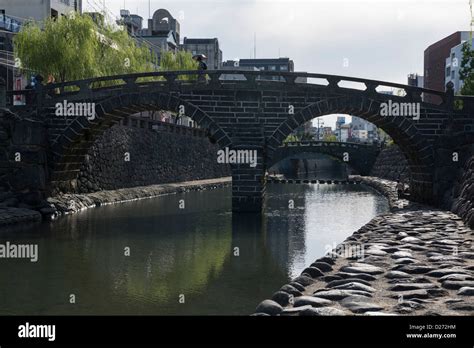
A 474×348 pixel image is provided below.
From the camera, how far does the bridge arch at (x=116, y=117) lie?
24375mm

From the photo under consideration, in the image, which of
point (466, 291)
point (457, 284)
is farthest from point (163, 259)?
point (466, 291)

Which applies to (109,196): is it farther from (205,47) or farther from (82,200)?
(205,47)

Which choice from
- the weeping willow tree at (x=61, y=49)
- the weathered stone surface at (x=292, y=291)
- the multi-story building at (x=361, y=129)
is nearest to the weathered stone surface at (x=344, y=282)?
the weathered stone surface at (x=292, y=291)

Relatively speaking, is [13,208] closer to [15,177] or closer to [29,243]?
[15,177]

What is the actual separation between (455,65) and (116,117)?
5401 cm

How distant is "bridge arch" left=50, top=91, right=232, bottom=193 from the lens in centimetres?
2438

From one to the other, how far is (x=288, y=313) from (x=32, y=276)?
280 inches

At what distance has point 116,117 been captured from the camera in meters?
26.0

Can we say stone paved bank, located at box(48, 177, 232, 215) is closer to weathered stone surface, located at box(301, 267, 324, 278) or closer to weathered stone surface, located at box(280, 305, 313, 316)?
weathered stone surface, located at box(301, 267, 324, 278)

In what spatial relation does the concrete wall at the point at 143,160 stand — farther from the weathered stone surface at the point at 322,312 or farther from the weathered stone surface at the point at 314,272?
the weathered stone surface at the point at 322,312

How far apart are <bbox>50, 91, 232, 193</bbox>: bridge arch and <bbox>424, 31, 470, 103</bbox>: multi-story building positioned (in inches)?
2153

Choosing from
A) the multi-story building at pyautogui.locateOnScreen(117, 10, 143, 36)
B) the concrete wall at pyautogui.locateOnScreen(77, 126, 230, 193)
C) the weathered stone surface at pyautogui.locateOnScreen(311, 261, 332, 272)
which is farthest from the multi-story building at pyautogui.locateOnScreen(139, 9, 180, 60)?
the weathered stone surface at pyautogui.locateOnScreen(311, 261, 332, 272)

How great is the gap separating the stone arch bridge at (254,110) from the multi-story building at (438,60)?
5086cm

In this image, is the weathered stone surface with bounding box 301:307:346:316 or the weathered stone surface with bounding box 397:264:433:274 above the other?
the weathered stone surface with bounding box 397:264:433:274
